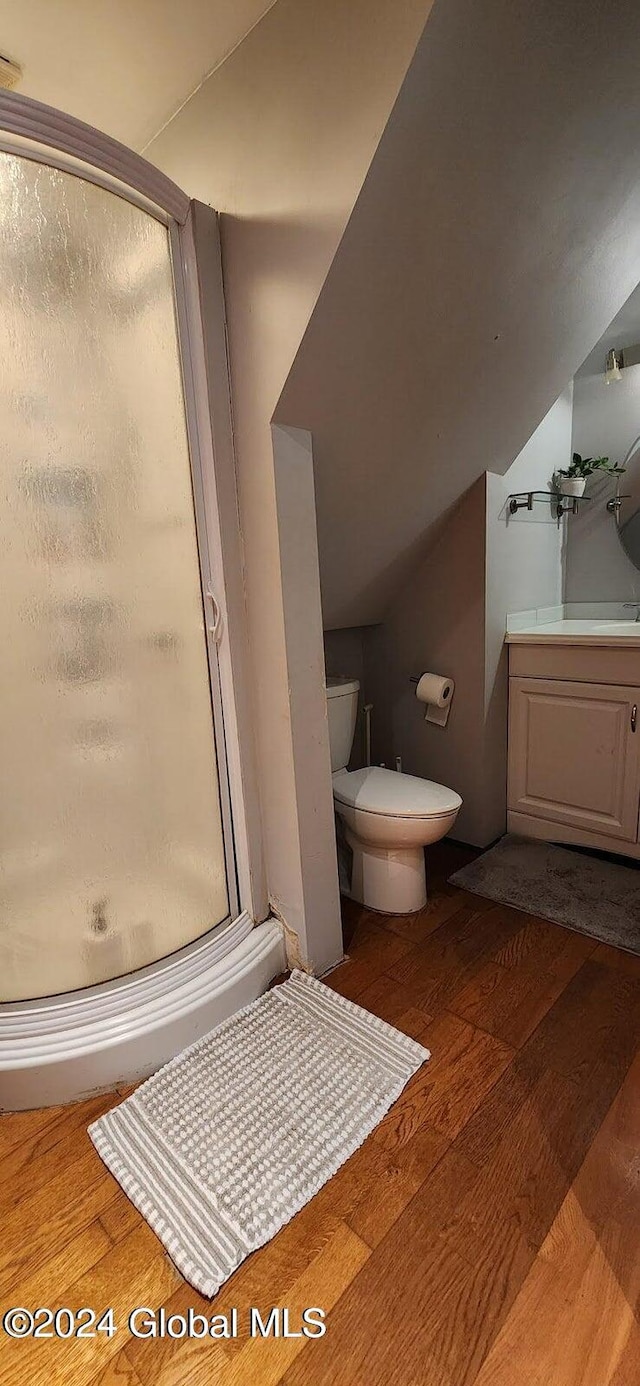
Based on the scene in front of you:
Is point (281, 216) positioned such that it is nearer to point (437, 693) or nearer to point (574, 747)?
point (437, 693)

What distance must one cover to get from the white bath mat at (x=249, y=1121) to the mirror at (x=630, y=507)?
2040 mm

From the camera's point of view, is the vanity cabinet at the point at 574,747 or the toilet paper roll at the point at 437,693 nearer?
the vanity cabinet at the point at 574,747

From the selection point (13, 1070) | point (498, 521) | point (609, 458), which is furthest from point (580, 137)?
point (13, 1070)

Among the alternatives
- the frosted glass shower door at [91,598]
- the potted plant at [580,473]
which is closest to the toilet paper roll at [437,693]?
the potted plant at [580,473]

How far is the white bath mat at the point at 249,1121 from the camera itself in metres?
1.02

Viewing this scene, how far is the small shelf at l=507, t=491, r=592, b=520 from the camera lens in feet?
7.14

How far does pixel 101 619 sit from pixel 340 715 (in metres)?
0.94

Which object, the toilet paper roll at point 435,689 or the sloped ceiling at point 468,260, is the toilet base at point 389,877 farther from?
the sloped ceiling at point 468,260

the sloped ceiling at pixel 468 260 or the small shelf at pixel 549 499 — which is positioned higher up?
the sloped ceiling at pixel 468 260

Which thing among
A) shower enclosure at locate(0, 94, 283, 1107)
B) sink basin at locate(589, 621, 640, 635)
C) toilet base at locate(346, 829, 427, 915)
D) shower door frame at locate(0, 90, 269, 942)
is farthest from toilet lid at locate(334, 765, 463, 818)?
sink basin at locate(589, 621, 640, 635)

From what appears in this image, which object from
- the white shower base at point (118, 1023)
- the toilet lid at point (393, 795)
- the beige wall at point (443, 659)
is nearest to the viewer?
the white shower base at point (118, 1023)

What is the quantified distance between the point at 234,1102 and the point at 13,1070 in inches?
18.5

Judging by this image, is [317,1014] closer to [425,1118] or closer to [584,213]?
[425,1118]

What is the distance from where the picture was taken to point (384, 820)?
1752 millimetres
